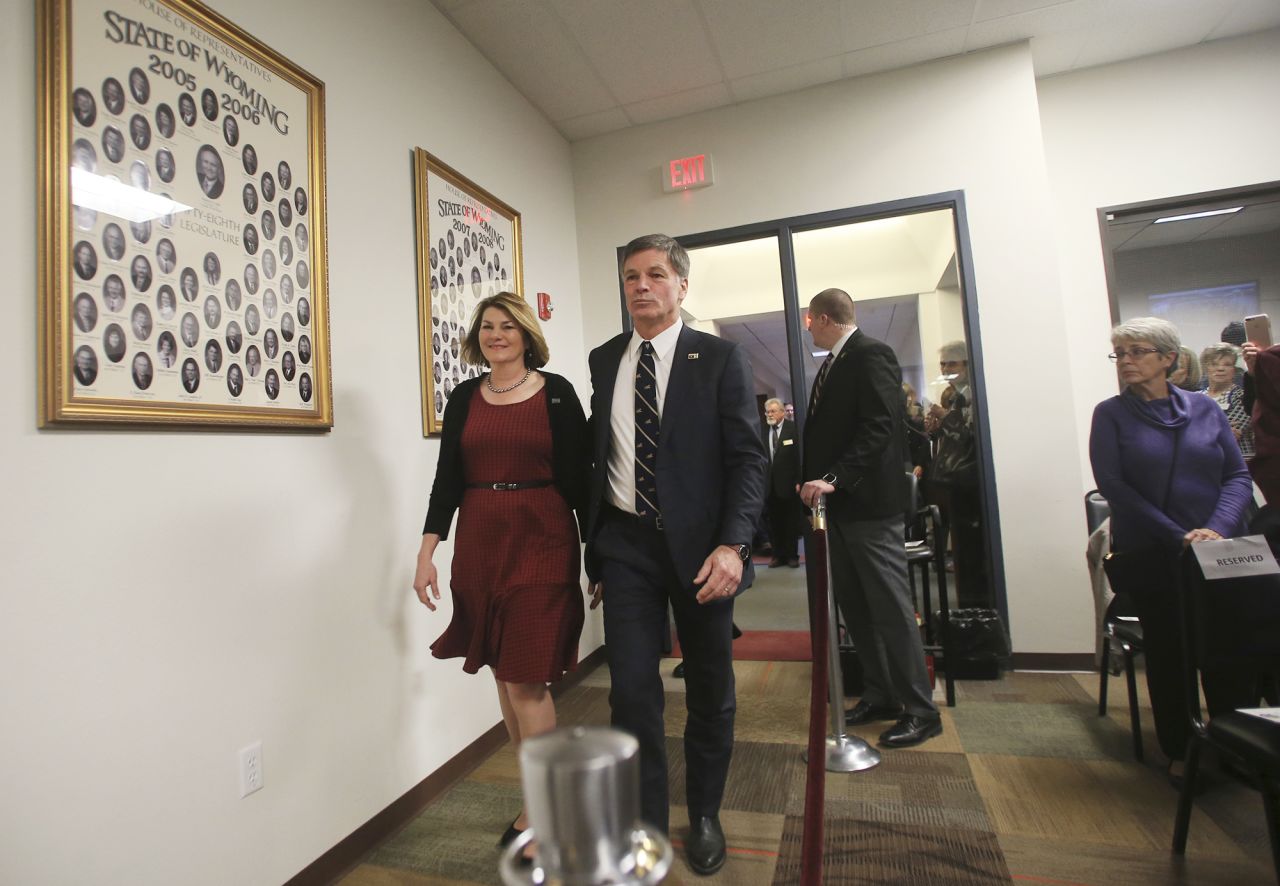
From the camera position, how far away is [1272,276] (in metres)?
3.60

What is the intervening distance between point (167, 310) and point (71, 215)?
0.24 m

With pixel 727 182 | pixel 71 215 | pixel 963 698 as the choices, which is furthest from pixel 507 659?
pixel 727 182

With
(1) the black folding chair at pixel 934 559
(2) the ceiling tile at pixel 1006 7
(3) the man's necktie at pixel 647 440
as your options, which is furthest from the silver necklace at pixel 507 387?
(2) the ceiling tile at pixel 1006 7

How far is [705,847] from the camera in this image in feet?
5.71

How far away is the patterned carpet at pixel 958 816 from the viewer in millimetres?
1686

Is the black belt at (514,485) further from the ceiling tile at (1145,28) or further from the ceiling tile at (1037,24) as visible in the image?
the ceiling tile at (1145,28)

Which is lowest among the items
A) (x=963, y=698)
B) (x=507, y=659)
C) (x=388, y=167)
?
(x=963, y=698)

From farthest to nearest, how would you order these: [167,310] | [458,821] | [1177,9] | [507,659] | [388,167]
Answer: [1177,9], [388,167], [458,821], [507,659], [167,310]

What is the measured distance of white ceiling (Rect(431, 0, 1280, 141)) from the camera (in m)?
2.92

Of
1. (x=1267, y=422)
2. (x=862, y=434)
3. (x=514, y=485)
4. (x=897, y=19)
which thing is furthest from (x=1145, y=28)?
(x=514, y=485)

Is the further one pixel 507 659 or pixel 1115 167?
pixel 1115 167

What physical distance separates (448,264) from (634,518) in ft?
5.07

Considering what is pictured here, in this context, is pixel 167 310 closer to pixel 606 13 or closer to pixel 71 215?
pixel 71 215

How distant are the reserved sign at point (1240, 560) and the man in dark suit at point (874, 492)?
94 centimetres
